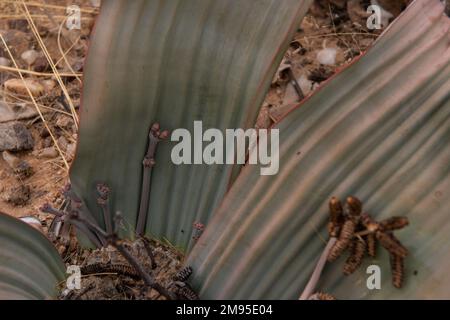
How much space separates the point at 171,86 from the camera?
4.12 ft

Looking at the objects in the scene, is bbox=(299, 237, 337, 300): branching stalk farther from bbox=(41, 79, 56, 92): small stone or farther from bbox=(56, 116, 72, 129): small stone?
bbox=(41, 79, 56, 92): small stone

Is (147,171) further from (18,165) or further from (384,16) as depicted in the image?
(384,16)

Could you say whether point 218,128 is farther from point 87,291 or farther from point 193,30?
point 87,291

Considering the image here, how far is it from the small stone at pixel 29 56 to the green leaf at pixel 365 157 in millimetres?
1151

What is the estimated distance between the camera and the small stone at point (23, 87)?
1897 mm

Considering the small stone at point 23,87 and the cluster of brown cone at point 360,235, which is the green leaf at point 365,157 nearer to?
the cluster of brown cone at point 360,235

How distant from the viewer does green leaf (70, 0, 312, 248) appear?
3.88 ft

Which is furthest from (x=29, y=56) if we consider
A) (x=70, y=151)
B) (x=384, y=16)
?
(x=384, y=16)

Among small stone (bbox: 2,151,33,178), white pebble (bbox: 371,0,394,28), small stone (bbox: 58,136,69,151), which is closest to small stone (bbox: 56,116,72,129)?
small stone (bbox: 58,136,69,151)

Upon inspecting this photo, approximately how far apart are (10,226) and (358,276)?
66 centimetres

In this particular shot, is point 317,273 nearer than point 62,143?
Yes

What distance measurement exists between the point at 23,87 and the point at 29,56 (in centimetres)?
15

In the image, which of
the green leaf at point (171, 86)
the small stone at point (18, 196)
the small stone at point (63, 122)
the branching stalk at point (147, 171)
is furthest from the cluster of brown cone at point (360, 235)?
the small stone at point (63, 122)
